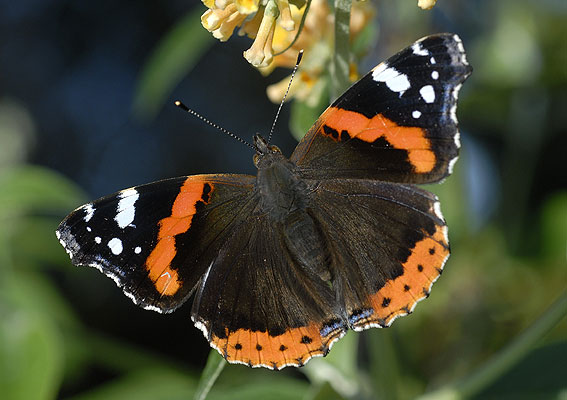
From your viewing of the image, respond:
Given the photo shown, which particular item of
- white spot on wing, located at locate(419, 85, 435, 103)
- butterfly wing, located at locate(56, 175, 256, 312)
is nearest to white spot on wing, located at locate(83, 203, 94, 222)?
butterfly wing, located at locate(56, 175, 256, 312)

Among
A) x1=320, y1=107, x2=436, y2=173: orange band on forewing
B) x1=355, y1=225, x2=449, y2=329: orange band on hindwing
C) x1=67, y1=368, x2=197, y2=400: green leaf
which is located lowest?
x1=67, y1=368, x2=197, y2=400: green leaf

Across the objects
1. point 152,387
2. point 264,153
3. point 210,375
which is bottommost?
point 152,387

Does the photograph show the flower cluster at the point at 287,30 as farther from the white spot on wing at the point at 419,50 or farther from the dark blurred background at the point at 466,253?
the dark blurred background at the point at 466,253

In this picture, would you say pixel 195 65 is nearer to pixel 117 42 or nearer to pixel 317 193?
pixel 117 42

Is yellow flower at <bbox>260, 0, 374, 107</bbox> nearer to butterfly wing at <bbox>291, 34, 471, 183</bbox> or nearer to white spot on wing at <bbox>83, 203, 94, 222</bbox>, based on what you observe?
butterfly wing at <bbox>291, 34, 471, 183</bbox>

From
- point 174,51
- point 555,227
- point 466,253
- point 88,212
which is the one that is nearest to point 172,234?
point 88,212

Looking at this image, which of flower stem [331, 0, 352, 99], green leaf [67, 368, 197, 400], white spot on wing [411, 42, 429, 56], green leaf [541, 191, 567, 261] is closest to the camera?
flower stem [331, 0, 352, 99]

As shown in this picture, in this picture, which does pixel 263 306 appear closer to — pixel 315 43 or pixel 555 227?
pixel 315 43
